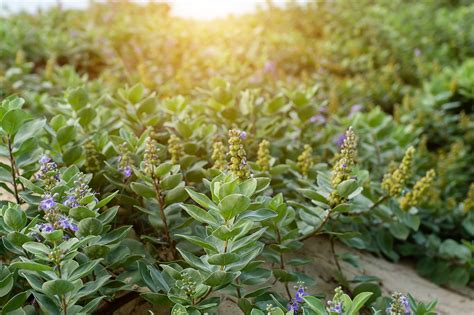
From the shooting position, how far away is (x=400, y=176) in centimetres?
236

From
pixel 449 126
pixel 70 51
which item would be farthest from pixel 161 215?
pixel 70 51

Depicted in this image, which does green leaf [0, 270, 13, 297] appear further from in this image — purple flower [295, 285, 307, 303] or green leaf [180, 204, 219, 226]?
purple flower [295, 285, 307, 303]

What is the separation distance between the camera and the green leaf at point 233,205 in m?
1.56

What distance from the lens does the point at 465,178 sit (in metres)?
3.85

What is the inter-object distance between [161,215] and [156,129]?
0.92 meters

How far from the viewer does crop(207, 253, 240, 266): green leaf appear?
1.59m

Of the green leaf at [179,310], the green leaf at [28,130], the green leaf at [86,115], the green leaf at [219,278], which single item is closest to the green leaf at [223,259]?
the green leaf at [219,278]

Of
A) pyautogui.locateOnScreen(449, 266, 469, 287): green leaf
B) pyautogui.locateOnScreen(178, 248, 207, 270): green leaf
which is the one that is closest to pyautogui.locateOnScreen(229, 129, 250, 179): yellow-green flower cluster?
pyautogui.locateOnScreen(178, 248, 207, 270): green leaf

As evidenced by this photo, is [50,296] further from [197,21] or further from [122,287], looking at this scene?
[197,21]

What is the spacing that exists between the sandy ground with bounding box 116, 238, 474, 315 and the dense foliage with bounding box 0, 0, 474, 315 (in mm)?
70

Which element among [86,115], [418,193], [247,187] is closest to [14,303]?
[247,187]

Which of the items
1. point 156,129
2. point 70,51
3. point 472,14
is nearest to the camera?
point 156,129

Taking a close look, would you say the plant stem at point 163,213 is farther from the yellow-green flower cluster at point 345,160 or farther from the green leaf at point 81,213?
the yellow-green flower cluster at point 345,160

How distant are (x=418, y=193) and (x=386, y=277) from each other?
18.7 inches
